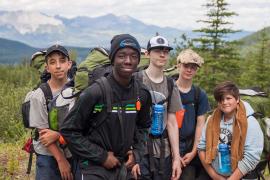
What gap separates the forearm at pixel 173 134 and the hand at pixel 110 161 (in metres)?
1.15

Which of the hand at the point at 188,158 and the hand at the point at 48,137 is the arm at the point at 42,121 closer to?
the hand at the point at 48,137

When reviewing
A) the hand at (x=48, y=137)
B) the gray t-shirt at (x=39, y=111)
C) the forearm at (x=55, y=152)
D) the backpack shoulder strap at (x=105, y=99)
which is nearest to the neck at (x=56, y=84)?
the gray t-shirt at (x=39, y=111)

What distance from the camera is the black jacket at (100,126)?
129 inches

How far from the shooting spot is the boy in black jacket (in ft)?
10.8

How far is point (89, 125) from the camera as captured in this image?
11.1 feet

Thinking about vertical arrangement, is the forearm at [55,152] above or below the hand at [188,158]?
above

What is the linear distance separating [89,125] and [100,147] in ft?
0.70

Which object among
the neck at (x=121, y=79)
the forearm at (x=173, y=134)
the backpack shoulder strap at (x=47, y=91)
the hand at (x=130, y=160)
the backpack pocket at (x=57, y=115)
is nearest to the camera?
the neck at (x=121, y=79)

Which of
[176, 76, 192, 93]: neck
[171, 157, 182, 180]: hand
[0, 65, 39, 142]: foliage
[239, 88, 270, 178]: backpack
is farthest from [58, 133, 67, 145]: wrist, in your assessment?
[0, 65, 39, 142]: foliage

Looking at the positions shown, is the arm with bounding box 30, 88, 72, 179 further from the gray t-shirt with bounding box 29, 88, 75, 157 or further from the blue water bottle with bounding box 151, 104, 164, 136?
the blue water bottle with bounding box 151, 104, 164, 136

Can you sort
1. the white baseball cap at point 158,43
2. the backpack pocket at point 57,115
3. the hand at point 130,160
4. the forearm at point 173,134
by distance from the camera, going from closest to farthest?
1. the hand at point 130,160
2. the backpack pocket at point 57,115
3. the white baseball cap at point 158,43
4. the forearm at point 173,134

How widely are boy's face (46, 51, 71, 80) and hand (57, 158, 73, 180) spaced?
2.76ft

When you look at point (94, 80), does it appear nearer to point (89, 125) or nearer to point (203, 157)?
point (89, 125)

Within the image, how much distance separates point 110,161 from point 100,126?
31 centimetres
